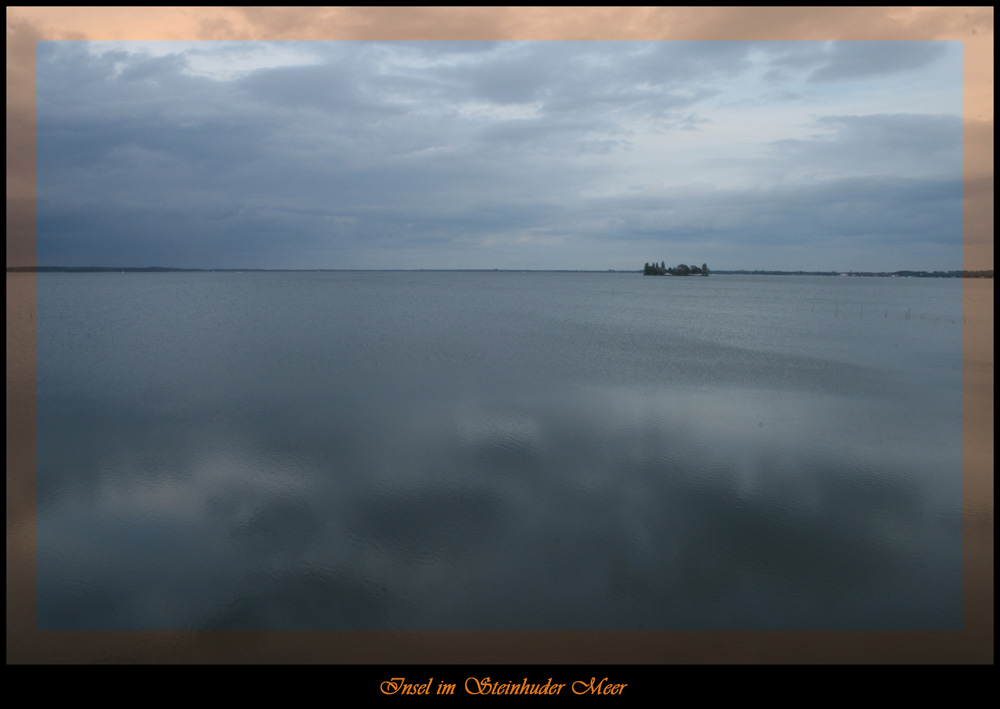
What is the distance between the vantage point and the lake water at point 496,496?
7230 mm

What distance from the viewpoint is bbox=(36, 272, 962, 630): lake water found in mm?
7230

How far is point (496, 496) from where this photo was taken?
1016cm

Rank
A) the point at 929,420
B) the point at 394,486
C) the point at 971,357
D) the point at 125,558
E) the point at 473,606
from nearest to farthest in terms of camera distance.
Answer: the point at 473,606 → the point at 125,558 → the point at 394,486 → the point at 929,420 → the point at 971,357

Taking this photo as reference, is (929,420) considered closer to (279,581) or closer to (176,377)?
(279,581)

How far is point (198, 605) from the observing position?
7.16 metres

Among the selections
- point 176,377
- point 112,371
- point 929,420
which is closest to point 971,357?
point 929,420

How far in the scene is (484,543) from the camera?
8.51 meters

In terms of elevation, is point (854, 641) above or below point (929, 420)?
below

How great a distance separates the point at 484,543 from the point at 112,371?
19488mm

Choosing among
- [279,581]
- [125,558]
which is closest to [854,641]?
[279,581]
